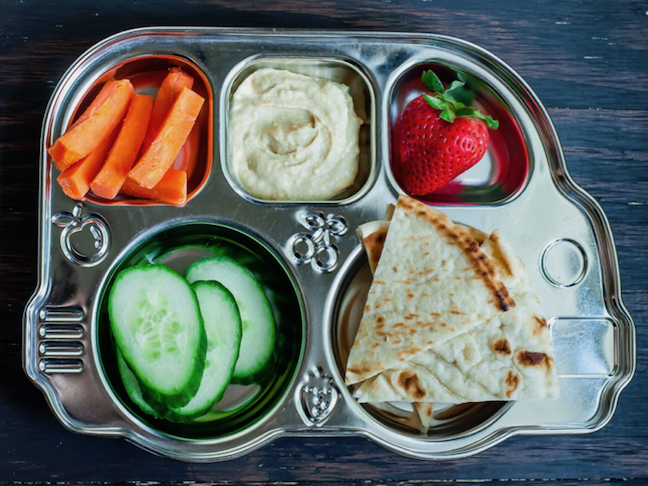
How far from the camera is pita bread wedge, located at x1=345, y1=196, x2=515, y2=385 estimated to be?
143 cm

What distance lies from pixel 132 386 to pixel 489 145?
128cm

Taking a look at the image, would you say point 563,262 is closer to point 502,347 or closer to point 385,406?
point 502,347

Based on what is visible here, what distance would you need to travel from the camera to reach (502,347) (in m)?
1.45

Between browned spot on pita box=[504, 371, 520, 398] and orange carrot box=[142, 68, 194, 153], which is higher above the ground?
orange carrot box=[142, 68, 194, 153]

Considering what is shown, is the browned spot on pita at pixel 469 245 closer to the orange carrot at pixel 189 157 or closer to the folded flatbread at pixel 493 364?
the folded flatbread at pixel 493 364

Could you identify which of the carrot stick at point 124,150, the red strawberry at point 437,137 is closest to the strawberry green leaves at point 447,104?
the red strawberry at point 437,137

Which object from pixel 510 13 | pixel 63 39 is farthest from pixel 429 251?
pixel 63 39

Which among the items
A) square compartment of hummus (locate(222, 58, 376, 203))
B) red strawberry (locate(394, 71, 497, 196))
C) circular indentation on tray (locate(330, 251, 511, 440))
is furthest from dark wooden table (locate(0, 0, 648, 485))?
red strawberry (locate(394, 71, 497, 196))

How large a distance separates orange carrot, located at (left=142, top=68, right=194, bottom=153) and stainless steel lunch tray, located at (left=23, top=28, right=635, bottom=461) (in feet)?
0.19

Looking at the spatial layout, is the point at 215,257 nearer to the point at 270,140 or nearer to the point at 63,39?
the point at 270,140

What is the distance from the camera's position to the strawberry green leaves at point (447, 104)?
1.55m

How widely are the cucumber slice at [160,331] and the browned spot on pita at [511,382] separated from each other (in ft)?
2.51

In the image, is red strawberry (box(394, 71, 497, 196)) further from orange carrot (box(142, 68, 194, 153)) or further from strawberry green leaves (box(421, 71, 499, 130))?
orange carrot (box(142, 68, 194, 153))

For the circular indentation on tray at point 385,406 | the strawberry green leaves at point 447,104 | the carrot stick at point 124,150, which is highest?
the strawberry green leaves at point 447,104
